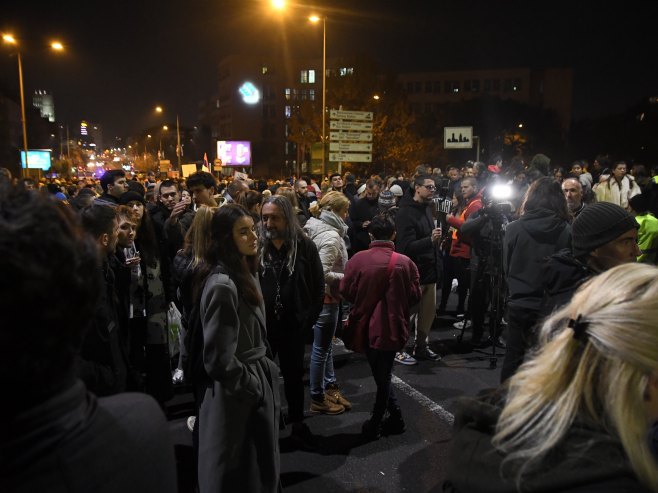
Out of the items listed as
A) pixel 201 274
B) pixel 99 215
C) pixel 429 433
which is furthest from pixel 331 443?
pixel 99 215

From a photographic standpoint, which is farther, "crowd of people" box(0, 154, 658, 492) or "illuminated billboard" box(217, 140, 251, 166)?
"illuminated billboard" box(217, 140, 251, 166)

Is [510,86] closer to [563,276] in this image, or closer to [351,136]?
[351,136]

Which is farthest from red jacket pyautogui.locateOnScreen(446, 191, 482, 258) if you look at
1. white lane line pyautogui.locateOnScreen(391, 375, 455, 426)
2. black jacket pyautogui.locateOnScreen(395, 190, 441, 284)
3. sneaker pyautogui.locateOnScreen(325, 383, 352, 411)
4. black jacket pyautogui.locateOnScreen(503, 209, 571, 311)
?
sneaker pyautogui.locateOnScreen(325, 383, 352, 411)

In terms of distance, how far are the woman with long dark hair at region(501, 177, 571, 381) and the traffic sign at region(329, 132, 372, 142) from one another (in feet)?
41.7

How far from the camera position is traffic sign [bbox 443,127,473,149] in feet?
70.7

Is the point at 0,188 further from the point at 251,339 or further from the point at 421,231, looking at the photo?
the point at 421,231

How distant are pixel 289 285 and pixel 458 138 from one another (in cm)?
1858

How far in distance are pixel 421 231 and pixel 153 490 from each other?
606 centimetres

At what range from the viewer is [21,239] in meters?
1.05

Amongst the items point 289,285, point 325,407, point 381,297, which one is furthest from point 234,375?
point 325,407

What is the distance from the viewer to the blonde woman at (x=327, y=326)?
548 centimetres

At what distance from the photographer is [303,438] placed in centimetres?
484

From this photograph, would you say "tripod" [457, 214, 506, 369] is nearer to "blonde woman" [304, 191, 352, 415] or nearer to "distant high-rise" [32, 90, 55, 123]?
"blonde woman" [304, 191, 352, 415]

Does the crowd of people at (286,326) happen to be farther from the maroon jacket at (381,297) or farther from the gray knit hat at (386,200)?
the gray knit hat at (386,200)
